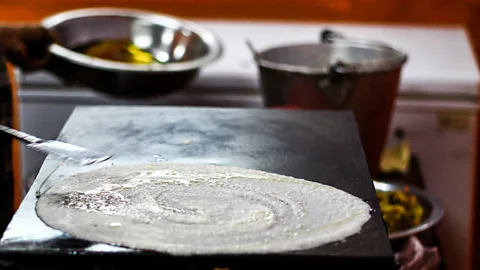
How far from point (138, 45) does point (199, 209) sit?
134 cm

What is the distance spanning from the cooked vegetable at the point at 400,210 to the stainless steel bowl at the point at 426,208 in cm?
1

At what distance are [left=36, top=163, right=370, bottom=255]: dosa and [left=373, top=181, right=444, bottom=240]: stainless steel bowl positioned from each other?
0.54 meters

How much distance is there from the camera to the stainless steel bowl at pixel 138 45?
170cm

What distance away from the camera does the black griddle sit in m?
0.64

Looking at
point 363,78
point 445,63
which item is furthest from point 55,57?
point 445,63

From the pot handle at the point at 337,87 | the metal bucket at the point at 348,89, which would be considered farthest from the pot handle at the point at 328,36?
the pot handle at the point at 337,87

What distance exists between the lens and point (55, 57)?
67.8 inches

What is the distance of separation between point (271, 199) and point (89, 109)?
1.16 feet

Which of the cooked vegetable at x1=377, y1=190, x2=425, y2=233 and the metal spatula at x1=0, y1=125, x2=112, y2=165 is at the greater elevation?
the metal spatula at x1=0, y1=125, x2=112, y2=165

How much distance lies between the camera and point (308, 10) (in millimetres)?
2488

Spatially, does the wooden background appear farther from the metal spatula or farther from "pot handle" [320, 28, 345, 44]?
the metal spatula

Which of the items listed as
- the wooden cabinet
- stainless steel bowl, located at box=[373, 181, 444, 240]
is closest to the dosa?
stainless steel bowl, located at box=[373, 181, 444, 240]

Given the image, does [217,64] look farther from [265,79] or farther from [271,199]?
[271,199]

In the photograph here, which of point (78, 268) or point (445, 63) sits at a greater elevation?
point (78, 268)
